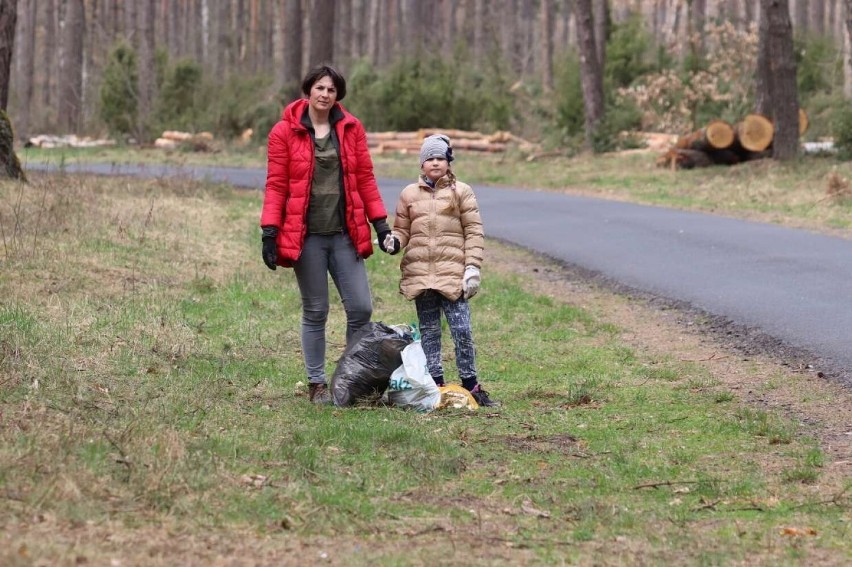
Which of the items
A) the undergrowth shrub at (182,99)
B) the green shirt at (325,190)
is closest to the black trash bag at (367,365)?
the green shirt at (325,190)

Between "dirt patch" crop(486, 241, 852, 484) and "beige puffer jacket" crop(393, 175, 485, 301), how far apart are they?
2.08 m

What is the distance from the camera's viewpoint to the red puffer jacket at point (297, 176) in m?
8.02

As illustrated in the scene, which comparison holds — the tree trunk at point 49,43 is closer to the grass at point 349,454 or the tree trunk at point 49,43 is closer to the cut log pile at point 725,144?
the cut log pile at point 725,144

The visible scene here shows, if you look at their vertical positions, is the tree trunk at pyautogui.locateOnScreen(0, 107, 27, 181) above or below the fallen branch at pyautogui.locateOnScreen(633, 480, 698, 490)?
above

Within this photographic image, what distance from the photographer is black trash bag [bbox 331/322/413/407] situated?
8.23 metres

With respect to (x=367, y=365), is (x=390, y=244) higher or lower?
higher

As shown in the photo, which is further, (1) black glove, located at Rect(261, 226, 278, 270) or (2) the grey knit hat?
(2) the grey knit hat

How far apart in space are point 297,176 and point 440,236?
0.99 meters

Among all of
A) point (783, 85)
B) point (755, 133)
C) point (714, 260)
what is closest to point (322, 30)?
point (755, 133)

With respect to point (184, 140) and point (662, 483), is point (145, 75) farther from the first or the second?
point (662, 483)

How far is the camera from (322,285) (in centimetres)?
835

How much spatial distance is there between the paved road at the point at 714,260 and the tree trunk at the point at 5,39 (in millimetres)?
4196

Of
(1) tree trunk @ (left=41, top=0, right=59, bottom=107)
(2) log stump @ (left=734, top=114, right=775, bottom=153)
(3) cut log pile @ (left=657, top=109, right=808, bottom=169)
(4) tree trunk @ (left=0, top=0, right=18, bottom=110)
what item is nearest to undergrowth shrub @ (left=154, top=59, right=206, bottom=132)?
(3) cut log pile @ (left=657, top=109, right=808, bottom=169)

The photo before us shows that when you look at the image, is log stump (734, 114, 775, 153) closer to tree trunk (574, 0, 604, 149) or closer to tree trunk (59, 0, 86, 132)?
tree trunk (574, 0, 604, 149)
